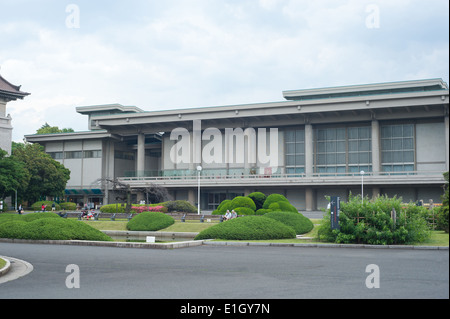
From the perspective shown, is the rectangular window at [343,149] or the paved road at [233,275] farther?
the rectangular window at [343,149]

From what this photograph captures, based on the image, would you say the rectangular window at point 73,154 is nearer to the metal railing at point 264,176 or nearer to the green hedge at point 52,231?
the metal railing at point 264,176

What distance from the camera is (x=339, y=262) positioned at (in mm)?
14320

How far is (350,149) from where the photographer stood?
6175 cm

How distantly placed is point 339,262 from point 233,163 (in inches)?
2054

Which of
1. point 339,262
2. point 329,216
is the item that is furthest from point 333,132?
point 339,262

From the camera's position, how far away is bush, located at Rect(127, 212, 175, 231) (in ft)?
104

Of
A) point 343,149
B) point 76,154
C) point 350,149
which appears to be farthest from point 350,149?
point 76,154

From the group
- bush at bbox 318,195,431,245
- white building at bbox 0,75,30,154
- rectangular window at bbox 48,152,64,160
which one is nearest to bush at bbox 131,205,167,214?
white building at bbox 0,75,30,154

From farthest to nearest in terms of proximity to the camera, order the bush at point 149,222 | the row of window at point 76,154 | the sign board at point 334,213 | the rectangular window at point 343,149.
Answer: the row of window at point 76,154 → the rectangular window at point 343,149 → the bush at point 149,222 → the sign board at point 334,213

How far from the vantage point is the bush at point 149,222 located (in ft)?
104

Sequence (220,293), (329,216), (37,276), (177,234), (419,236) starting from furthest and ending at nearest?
(177,234) → (329,216) → (419,236) → (37,276) → (220,293)

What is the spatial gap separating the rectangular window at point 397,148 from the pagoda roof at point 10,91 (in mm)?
45268

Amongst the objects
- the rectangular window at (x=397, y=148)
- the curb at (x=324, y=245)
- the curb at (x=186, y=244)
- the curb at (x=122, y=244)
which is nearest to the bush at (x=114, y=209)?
the curb at (x=186, y=244)
